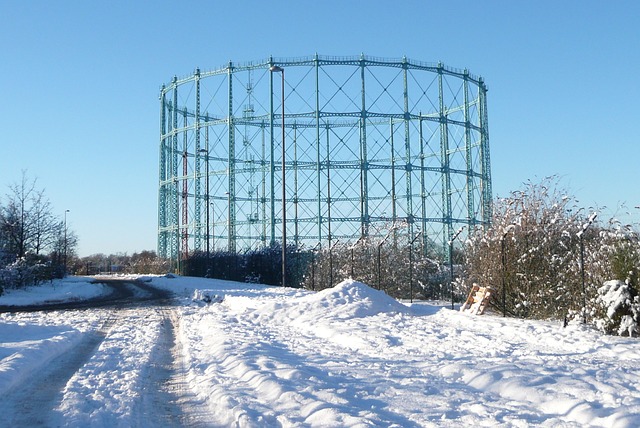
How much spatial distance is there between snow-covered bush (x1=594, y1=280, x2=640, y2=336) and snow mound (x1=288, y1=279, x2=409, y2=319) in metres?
5.80

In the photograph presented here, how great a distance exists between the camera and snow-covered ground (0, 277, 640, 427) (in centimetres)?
625

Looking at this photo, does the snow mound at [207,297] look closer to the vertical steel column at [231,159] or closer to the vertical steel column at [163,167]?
the vertical steel column at [231,159]

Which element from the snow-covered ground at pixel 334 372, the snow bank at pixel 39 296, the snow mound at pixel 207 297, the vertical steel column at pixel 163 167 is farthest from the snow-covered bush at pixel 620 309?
the vertical steel column at pixel 163 167

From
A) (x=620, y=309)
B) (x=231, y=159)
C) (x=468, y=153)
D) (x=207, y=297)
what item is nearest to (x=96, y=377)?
(x=620, y=309)

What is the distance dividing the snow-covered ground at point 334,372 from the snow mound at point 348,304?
117mm

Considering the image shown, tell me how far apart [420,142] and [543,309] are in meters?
35.3

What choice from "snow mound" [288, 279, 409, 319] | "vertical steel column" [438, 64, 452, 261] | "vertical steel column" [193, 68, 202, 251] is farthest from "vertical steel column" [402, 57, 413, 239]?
"snow mound" [288, 279, 409, 319]

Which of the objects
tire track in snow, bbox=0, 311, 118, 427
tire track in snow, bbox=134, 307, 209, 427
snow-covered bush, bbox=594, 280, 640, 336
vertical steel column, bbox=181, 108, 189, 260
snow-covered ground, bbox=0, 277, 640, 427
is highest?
vertical steel column, bbox=181, 108, 189, 260

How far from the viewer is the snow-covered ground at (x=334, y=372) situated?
6.25 meters

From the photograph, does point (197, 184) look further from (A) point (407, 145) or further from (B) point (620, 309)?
(B) point (620, 309)

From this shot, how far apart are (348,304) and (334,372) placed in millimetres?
8652

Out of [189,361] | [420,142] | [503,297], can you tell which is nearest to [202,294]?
[503,297]

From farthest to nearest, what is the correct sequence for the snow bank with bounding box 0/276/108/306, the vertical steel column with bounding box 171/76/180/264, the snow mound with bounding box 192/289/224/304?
the vertical steel column with bounding box 171/76/180/264, the snow bank with bounding box 0/276/108/306, the snow mound with bounding box 192/289/224/304

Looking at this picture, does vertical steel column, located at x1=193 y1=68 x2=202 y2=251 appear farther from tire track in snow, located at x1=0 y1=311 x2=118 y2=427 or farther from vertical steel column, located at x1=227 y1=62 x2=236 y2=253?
tire track in snow, located at x1=0 y1=311 x2=118 y2=427
